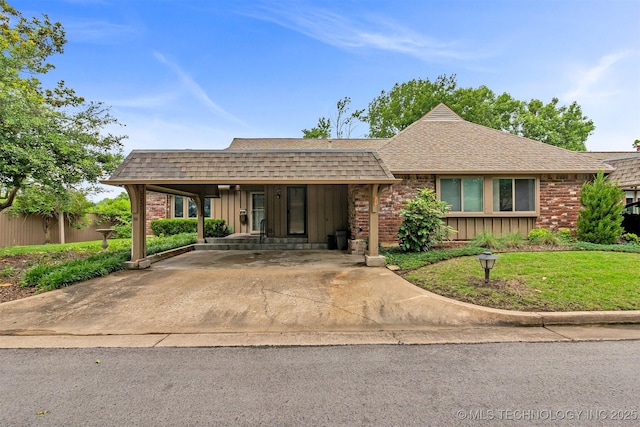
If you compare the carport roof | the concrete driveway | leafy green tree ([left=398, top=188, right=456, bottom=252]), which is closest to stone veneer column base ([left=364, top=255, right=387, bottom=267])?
the concrete driveway

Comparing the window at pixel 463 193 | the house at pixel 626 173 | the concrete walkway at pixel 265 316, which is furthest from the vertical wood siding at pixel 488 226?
the concrete walkway at pixel 265 316

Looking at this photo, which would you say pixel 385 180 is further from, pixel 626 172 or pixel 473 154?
pixel 626 172

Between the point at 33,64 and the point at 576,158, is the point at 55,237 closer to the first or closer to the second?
the point at 33,64

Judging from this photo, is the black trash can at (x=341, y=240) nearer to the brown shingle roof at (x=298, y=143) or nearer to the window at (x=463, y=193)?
the window at (x=463, y=193)

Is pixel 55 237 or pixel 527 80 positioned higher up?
pixel 527 80

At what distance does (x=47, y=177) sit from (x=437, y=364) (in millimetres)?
9345

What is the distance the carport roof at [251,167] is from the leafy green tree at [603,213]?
6664mm

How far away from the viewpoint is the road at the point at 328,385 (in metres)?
2.28

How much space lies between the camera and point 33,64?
361 inches

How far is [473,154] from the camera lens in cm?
1076

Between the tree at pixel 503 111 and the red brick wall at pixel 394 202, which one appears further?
the tree at pixel 503 111

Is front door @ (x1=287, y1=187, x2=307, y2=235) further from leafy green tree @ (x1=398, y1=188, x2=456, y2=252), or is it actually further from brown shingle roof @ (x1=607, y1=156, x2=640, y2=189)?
brown shingle roof @ (x1=607, y1=156, x2=640, y2=189)

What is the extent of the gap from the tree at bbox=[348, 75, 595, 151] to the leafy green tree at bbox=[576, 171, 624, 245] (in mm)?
21735

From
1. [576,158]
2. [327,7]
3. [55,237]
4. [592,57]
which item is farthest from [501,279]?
[55,237]
